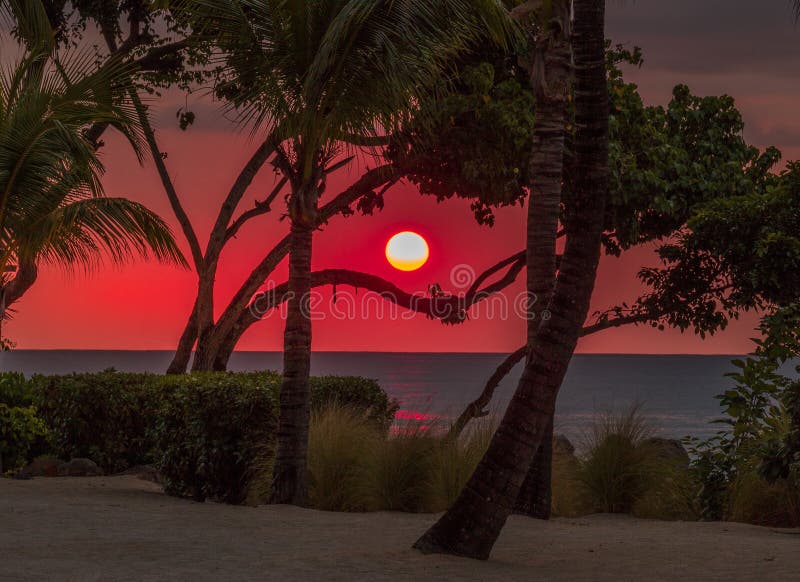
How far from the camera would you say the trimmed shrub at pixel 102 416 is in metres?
14.5

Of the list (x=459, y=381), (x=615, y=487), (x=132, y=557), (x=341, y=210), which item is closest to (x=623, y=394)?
(x=459, y=381)

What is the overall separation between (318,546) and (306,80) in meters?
4.76

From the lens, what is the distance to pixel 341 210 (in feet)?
62.3

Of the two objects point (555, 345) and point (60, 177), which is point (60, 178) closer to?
point (60, 177)

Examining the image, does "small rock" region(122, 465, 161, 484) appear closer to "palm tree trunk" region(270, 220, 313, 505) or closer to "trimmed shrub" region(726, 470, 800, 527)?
"palm tree trunk" region(270, 220, 313, 505)

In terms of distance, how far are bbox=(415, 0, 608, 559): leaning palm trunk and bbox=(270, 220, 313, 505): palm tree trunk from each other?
129 inches

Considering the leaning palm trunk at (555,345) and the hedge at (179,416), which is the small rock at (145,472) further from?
the leaning palm trunk at (555,345)

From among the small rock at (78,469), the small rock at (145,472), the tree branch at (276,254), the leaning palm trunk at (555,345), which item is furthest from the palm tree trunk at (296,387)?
the tree branch at (276,254)

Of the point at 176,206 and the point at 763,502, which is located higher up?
the point at 176,206

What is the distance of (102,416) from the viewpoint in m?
14.9

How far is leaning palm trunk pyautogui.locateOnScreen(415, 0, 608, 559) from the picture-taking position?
24.7ft

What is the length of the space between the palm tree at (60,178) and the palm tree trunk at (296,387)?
9.25 ft

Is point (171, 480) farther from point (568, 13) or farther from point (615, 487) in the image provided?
point (568, 13)

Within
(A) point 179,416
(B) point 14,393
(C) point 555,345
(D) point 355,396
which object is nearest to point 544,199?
(C) point 555,345
